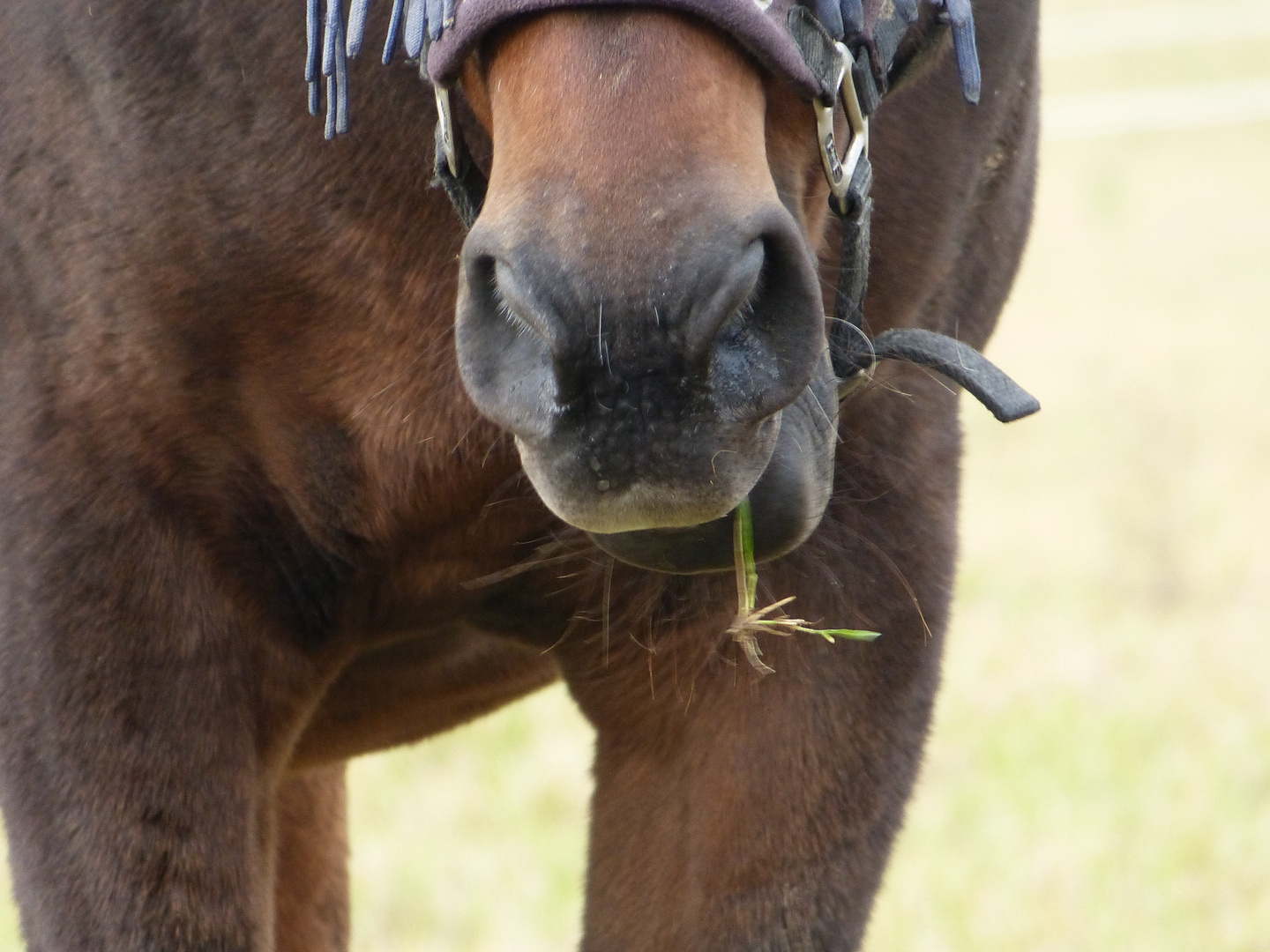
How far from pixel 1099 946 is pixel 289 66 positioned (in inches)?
91.6

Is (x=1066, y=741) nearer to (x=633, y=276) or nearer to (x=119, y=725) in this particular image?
(x=119, y=725)

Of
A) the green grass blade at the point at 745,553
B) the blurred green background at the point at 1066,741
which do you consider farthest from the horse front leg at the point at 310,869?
the green grass blade at the point at 745,553

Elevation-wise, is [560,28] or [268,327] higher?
[560,28]

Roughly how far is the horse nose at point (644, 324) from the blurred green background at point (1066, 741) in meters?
1.00

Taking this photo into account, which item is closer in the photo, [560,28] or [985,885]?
[560,28]

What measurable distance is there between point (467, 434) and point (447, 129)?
319 mm

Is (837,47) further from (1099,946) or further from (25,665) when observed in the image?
(1099,946)

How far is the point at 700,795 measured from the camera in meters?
1.69

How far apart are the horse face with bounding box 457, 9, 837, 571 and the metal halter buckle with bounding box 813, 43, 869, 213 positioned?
0.29ft

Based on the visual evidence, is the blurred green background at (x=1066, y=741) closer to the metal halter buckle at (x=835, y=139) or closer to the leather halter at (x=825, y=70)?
the leather halter at (x=825, y=70)

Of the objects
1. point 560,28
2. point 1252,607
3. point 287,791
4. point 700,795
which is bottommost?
point 1252,607

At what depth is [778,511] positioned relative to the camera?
4.13ft

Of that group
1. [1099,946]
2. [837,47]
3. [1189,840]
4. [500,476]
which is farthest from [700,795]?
[1189,840]

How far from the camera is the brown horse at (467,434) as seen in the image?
3.42 ft
